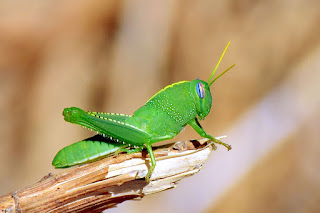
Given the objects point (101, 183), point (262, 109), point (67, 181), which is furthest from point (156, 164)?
point (262, 109)

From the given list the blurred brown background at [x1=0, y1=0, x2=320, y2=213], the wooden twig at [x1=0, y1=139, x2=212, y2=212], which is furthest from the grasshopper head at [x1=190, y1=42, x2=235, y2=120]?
the blurred brown background at [x1=0, y1=0, x2=320, y2=213]

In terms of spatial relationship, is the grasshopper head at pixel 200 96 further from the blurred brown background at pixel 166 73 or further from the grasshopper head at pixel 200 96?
the blurred brown background at pixel 166 73

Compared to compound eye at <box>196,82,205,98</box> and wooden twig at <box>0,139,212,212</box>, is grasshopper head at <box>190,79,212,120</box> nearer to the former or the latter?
compound eye at <box>196,82,205,98</box>

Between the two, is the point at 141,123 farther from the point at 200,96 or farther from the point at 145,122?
the point at 200,96

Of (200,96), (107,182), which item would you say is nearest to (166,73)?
(200,96)

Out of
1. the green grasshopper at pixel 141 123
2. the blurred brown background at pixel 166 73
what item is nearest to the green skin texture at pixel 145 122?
the green grasshopper at pixel 141 123

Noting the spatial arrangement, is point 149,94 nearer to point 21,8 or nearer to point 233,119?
point 233,119
